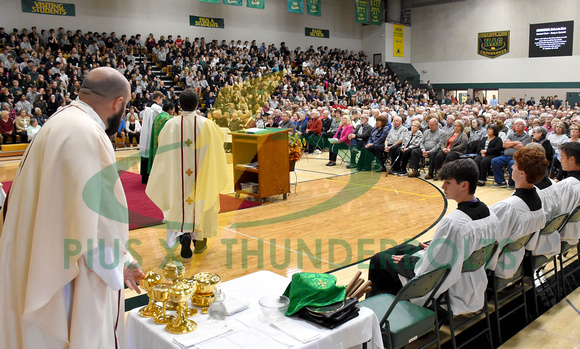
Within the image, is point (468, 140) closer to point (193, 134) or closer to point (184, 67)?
point (193, 134)

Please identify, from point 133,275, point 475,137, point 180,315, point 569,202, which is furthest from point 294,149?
point 180,315

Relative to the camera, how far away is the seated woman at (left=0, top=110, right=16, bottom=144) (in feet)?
44.3

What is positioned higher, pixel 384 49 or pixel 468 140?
pixel 384 49

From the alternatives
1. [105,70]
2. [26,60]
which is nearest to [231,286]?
[105,70]

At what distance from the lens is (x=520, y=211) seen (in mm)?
3500

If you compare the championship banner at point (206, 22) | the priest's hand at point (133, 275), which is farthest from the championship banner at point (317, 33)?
the priest's hand at point (133, 275)

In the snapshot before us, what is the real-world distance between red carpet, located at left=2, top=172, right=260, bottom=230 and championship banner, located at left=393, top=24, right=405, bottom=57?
2481 centimetres

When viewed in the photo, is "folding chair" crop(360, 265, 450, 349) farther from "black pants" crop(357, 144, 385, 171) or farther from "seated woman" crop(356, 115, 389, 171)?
"black pants" crop(357, 144, 385, 171)

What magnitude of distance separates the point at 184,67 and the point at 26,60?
5988 millimetres

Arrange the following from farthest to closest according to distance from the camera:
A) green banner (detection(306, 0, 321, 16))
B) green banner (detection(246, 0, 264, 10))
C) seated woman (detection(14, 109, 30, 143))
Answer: green banner (detection(306, 0, 321, 16)) → green banner (detection(246, 0, 264, 10)) → seated woman (detection(14, 109, 30, 143))

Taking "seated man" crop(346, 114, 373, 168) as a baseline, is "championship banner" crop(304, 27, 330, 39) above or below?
above

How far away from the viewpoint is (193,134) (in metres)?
5.05

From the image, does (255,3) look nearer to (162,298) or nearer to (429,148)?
(429,148)

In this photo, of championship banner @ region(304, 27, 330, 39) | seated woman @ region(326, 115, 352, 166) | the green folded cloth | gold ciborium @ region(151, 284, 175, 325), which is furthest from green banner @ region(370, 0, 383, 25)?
gold ciborium @ region(151, 284, 175, 325)
